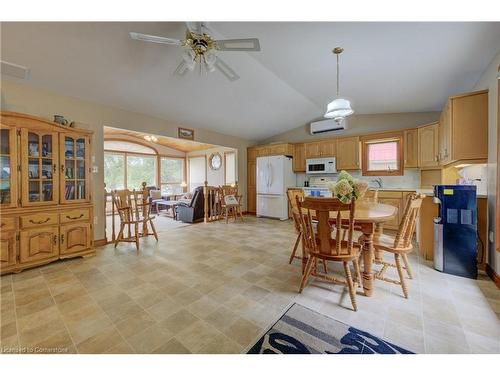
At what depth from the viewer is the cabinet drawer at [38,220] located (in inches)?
94.1

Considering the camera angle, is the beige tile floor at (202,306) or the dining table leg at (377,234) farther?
the dining table leg at (377,234)

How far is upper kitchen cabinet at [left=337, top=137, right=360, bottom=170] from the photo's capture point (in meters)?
4.83

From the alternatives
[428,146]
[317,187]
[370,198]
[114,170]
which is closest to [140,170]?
[114,170]

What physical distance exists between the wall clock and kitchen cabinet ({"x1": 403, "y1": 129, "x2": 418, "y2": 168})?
6.07m

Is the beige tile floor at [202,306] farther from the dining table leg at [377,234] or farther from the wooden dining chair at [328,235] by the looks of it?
the dining table leg at [377,234]

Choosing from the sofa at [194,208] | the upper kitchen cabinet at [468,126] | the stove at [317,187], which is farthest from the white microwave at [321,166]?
the sofa at [194,208]

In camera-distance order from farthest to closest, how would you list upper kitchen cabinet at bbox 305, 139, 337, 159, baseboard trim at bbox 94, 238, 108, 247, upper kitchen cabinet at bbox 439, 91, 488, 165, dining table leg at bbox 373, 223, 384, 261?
upper kitchen cabinet at bbox 305, 139, 337, 159 < baseboard trim at bbox 94, 238, 108, 247 < upper kitchen cabinet at bbox 439, 91, 488, 165 < dining table leg at bbox 373, 223, 384, 261

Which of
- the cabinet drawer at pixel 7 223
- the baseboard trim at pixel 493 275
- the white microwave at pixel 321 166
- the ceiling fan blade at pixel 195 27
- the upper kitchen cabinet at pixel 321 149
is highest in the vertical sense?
the ceiling fan blade at pixel 195 27

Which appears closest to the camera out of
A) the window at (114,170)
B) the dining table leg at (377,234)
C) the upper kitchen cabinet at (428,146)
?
the dining table leg at (377,234)

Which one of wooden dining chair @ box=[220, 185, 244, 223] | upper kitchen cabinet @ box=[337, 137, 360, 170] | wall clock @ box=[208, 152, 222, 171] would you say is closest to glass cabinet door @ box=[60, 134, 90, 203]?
wooden dining chair @ box=[220, 185, 244, 223]

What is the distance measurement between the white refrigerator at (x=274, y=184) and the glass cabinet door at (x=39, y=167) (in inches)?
174

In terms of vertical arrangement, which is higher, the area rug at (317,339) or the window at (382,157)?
the window at (382,157)

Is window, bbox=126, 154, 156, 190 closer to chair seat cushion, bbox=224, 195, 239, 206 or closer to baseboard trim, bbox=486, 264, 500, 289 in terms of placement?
chair seat cushion, bbox=224, 195, 239, 206
